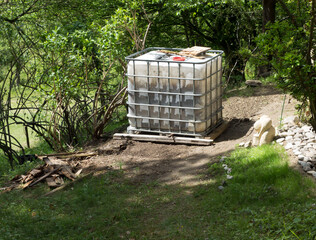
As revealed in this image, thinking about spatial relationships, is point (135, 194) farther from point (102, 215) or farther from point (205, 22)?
point (205, 22)

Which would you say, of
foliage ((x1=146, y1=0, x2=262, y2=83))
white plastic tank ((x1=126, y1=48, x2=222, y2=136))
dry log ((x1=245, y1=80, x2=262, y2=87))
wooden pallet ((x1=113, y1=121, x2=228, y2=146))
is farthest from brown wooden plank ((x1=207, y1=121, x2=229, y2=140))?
foliage ((x1=146, y1=0, x2=262, y2=83))

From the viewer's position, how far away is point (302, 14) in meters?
6.16

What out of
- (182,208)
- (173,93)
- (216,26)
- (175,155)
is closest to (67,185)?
(175,155)

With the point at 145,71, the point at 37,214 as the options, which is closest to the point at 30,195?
the point at 37,214

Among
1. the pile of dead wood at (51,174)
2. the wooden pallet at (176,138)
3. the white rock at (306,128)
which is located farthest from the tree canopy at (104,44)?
the pile of dead wood at (51,174)

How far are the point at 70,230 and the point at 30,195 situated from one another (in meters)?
1.78

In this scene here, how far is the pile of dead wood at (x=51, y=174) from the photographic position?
7695 millimetres

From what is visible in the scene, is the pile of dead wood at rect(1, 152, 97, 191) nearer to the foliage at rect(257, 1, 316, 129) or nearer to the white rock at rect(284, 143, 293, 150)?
the white rock at rect(284, 143, 293, 150)

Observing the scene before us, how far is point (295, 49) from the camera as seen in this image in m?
5.90

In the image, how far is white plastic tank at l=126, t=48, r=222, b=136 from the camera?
8.30m

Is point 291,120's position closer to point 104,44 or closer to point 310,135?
point 310,135

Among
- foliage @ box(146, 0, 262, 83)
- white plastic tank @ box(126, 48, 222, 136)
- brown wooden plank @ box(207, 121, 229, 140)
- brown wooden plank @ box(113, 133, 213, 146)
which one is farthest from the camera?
foliage @ box(146, 0, 262, 83)

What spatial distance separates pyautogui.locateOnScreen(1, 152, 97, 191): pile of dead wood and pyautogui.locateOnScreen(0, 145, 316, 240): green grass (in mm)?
269

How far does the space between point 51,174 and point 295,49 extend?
4652mm
